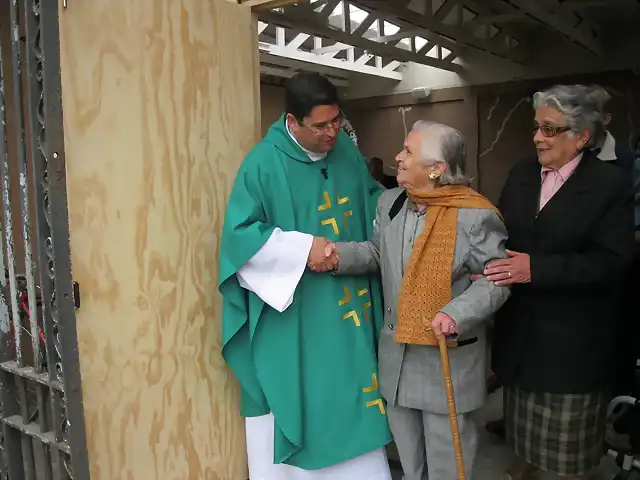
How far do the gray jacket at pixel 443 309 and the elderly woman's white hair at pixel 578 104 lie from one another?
32cm

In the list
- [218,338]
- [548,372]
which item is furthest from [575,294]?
[218,338]

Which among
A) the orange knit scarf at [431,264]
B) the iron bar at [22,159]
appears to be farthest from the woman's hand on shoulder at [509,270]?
the iron bar at [22,159]

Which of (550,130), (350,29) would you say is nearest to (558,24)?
(350,29)

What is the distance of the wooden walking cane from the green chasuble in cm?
31

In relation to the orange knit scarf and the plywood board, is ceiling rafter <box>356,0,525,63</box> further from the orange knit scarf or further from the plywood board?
the orange knit scarf

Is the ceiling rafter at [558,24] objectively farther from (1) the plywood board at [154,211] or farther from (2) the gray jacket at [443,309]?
(2) the gray jacket at [443,309]

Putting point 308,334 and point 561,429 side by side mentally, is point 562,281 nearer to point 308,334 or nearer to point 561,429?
point 561,429

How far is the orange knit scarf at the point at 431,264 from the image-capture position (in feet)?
5.25

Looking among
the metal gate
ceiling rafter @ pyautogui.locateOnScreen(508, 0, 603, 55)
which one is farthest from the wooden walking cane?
ceiling rafter @ pyautogui.locateOnScreen(508, 0, 603, 55)

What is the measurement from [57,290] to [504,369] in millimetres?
1266

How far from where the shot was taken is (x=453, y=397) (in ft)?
5.16

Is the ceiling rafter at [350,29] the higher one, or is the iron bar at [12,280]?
the ceiling rafter at [350,29]

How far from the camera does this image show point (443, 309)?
153 cm

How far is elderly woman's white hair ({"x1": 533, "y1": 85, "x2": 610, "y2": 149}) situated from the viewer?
161cm
